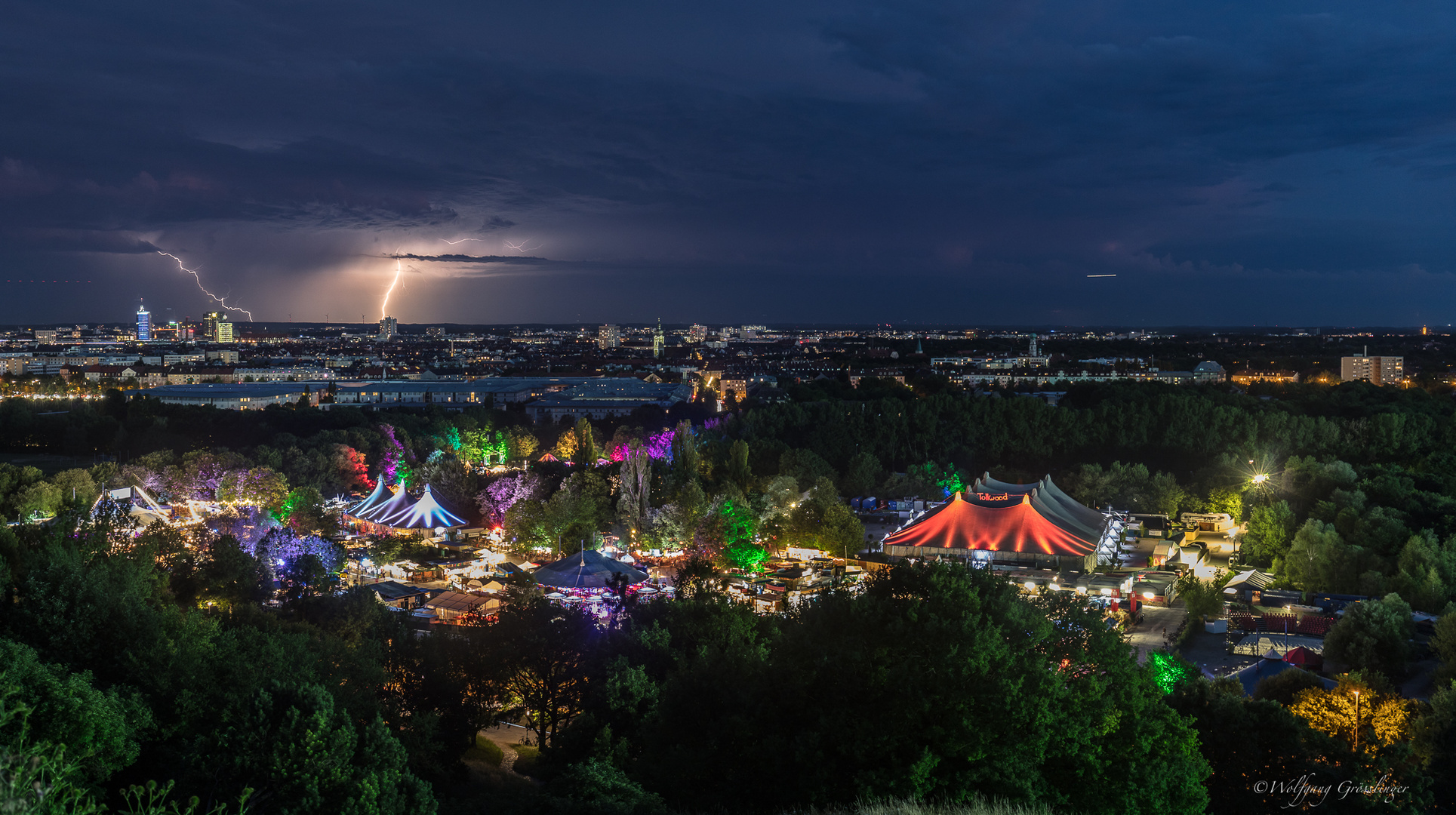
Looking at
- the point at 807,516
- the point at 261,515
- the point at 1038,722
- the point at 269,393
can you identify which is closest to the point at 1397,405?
the point at 807,516

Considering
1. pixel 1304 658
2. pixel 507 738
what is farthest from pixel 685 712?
pixel 1304 658

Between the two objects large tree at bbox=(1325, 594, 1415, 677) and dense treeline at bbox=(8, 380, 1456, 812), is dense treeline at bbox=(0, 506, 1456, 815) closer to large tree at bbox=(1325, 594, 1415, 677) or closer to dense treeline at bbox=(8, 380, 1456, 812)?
dense treeline at bbox=(8, 380, 1456, 812)

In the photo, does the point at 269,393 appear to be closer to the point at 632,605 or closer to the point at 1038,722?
the point at 632,605

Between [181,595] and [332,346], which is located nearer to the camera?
[181,595]

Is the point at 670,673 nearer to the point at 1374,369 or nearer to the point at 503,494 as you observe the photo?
the point at 503,494

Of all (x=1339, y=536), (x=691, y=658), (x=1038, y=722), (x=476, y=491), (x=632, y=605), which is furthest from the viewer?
(x=476, y=491)

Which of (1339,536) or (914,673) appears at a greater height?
(914,673)

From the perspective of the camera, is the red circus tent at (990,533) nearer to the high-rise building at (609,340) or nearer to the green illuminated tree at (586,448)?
the green illuminated tree at (586,448)
